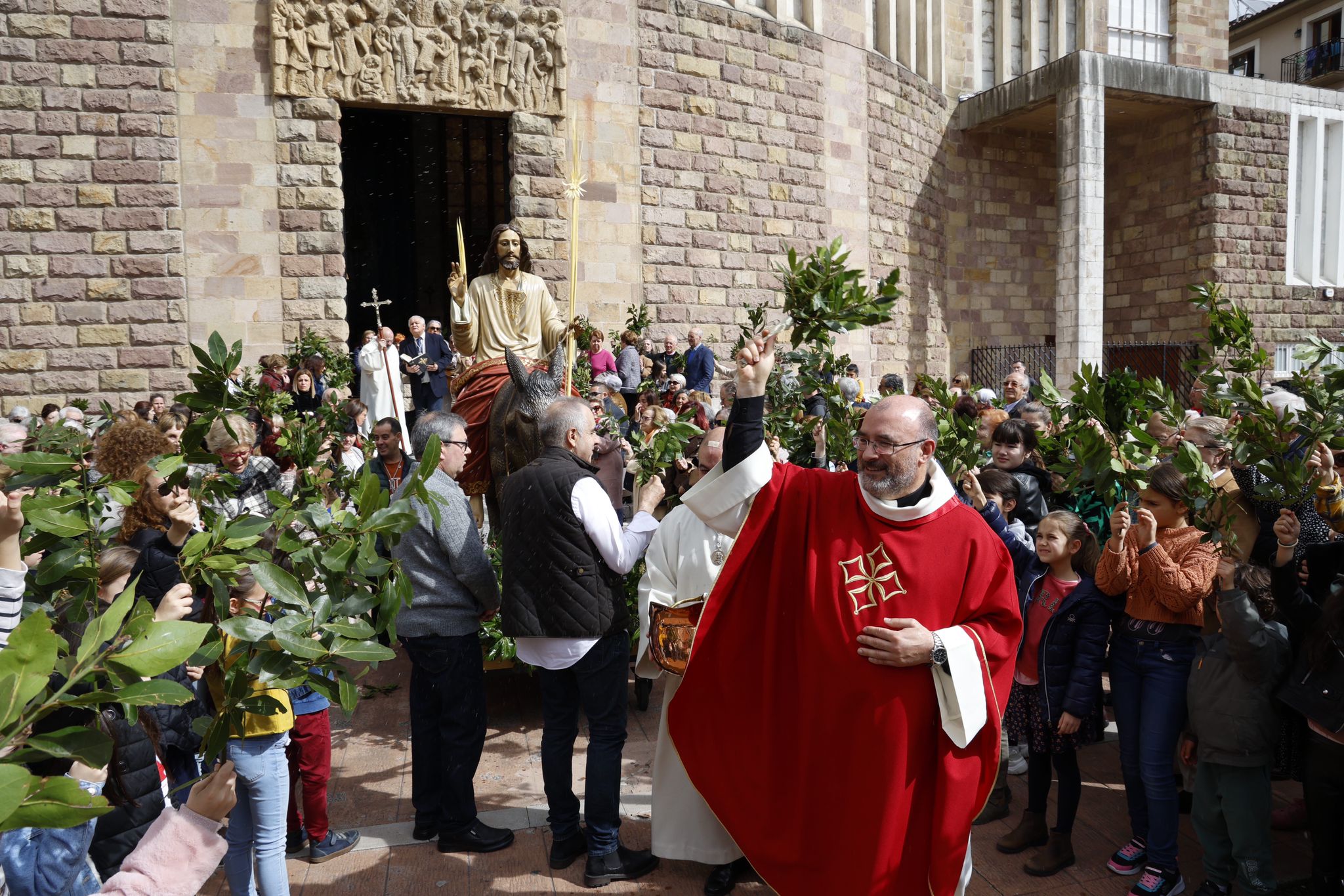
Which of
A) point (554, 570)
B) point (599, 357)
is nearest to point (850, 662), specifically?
point (554, 570)

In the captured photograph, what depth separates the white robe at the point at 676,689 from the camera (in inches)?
151

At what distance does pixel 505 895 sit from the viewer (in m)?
3.88

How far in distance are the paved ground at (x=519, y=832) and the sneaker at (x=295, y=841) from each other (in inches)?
3.6

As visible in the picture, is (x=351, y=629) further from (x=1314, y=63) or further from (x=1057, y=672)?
(x=1314, y=63)

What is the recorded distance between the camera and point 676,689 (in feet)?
12.2

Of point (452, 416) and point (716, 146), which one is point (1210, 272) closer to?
point (716, 146)

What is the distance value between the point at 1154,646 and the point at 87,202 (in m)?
12.8

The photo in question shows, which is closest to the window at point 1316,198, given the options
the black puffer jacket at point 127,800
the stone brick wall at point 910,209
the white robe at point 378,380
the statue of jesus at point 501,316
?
the stone brick wall at point 910,209

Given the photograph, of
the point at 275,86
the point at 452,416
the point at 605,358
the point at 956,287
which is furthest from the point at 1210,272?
the point at 452,416

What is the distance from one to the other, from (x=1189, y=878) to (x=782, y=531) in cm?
225

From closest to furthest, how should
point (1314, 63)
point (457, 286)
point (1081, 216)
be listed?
1. point (457, 286)
2. point (1081, 216)
3. point (1314, 63)

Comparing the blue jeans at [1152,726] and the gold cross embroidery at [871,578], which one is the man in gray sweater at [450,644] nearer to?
the gold cross embroidery at [871,578]

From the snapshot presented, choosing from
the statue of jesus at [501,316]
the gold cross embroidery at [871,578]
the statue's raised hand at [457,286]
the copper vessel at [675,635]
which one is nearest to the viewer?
the gold cross embroidery at [871,578]

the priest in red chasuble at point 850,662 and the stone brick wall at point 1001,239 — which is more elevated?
the stone brick wall at point 1001,239
